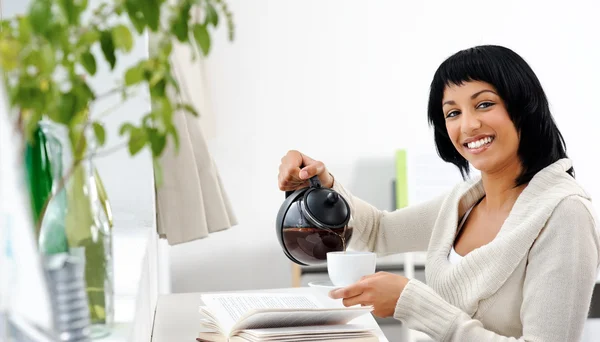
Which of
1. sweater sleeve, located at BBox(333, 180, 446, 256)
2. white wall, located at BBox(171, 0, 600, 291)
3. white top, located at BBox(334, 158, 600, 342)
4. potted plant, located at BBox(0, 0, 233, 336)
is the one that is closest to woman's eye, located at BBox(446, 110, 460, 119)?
white top, located at BBox(334, 158, 600, 342)

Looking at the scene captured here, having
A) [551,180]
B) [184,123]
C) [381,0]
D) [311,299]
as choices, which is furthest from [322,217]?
[381,0]

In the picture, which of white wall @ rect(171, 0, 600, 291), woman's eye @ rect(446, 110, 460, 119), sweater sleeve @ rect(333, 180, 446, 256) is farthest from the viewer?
white wall @ rect(171, 0, 600, 291)

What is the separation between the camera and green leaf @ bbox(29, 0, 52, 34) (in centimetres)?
38

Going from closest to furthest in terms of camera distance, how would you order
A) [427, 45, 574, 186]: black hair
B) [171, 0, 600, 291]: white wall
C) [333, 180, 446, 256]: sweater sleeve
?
1. [427, 45, 574, 186]: black hair
2. [333, 180, 446, 256]: sweater sleeve
3. [171, 0, 600, 291]: white wall

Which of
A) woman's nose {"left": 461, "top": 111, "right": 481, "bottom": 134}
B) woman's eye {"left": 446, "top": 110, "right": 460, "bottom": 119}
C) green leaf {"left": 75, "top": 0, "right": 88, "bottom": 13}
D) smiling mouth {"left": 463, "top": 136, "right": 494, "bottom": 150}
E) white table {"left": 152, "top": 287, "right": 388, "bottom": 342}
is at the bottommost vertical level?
white table {"left": 152, "top": 287, "right": 388, "bottom": 342}

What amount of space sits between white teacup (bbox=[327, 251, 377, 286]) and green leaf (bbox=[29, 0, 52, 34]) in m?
0.88

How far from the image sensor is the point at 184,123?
178 cm

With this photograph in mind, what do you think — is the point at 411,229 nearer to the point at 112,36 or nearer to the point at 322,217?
the point at 322,217

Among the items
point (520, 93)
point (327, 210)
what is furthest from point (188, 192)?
point (520, 93)

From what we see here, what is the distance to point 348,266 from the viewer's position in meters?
1.23

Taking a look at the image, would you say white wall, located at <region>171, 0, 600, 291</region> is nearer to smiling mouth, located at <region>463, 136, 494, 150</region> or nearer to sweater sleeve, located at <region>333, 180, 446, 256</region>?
sweater sleeve, located at <region>333, 180, 446, 256</region>

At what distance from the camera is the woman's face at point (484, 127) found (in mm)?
1482

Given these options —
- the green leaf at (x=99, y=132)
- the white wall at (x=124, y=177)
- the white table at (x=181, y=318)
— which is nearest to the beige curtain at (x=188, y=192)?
the white table at (x=181, y=318)

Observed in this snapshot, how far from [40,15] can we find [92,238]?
33 cm
